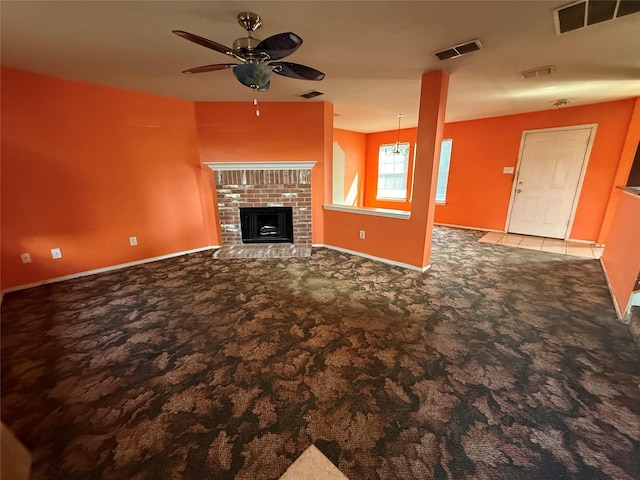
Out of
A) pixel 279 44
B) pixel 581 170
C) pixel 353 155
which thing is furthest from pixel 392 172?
pixel 279 44

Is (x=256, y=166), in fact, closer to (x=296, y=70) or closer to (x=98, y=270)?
(x=296, y=70)

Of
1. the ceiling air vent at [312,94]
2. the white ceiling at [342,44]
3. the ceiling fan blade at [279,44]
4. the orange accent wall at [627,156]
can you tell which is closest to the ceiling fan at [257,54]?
the ceiling fan blade at [279,44]

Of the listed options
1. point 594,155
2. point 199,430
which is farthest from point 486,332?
point 594,155

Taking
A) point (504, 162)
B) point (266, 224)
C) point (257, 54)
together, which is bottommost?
point (266, 224)

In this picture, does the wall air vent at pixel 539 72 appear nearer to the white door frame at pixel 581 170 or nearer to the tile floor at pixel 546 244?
the white door frame at pixel 581 170

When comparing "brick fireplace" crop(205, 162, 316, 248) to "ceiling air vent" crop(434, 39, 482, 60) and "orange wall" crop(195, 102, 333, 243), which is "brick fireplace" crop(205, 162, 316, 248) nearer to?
"orange wall" crop(195, 102, 333, 243)

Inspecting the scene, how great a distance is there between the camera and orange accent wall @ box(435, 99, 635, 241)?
408 centimetres

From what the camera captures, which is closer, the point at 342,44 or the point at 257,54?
the point at 257,54

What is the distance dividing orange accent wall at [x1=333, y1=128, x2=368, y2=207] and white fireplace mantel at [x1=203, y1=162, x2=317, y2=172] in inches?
114

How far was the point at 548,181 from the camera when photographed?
15.4 ft

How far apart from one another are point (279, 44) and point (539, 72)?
300 centimetres

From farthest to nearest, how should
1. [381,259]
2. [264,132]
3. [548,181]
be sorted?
[548,181]
[264,132]
[381,259]

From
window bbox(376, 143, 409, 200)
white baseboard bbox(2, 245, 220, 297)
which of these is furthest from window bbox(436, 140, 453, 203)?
white baseboard bbox(2, 245, 220, 297)

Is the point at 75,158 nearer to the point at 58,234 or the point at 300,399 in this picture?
the point at 58,234
